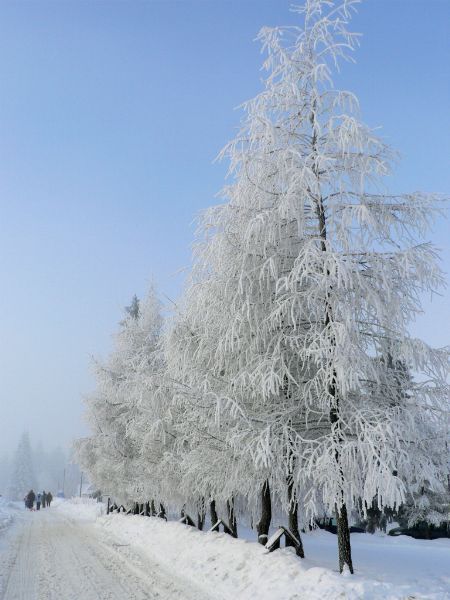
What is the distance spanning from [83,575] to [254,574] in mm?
4000

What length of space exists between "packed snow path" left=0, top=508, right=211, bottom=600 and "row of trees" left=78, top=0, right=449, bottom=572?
7.26ft

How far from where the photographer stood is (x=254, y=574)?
336 inches

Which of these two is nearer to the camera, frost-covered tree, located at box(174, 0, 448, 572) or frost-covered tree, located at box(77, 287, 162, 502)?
frost-covered tree, located at box(174, 0, 448, 572)

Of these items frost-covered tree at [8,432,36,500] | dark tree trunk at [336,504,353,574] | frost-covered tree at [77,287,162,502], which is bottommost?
frost-covered tree at [8,432,36,500]

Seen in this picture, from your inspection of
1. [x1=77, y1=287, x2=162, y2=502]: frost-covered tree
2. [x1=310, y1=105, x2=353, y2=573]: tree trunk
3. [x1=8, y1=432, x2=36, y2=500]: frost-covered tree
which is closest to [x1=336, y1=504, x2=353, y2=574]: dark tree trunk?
[x1=310, y1=105, x2=353, y2=573]: tree trunk

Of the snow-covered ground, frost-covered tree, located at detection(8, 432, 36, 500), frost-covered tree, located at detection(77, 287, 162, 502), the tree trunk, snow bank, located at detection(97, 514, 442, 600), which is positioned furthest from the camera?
frost-covered tree, located at detection(8, 432, 36, 500)

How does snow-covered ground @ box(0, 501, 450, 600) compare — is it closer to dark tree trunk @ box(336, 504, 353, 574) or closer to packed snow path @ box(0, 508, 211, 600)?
packed snow path @ box(0, 508, 211, 600)

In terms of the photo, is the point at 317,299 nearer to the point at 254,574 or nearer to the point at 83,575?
the point at 254,574

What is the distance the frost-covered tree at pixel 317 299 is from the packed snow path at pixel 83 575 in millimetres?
2982

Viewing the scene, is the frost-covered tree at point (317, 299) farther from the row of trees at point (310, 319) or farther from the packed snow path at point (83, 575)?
the packed snow path at point (83, 575)

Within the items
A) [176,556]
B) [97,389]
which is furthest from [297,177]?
[97,389]

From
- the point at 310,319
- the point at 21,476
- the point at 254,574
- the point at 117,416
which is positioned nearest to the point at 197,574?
the point at 254,574

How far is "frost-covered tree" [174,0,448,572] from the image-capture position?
781 centimetres

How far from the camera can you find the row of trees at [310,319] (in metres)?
7.86
